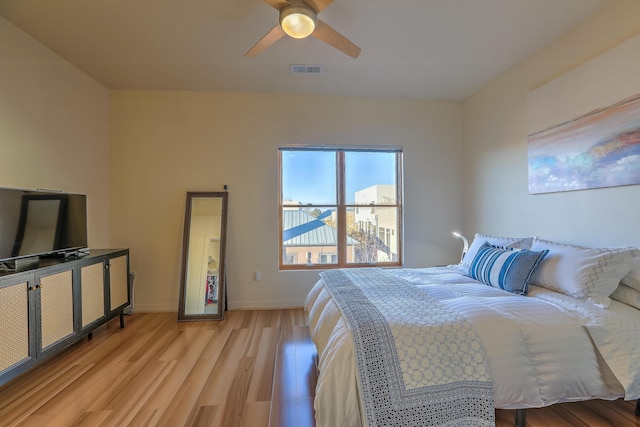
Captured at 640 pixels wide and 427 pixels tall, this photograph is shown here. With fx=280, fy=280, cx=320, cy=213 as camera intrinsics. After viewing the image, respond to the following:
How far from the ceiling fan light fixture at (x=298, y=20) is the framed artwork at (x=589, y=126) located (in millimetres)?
2232

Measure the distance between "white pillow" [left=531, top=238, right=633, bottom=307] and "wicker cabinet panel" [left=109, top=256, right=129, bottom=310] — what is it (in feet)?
12.8

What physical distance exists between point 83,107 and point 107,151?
1.86ft

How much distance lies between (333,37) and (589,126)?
2.15 meters

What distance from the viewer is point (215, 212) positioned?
3.62 meters

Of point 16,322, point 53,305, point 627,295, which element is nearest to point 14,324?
point 16,322

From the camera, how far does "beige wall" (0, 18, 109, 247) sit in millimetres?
2320

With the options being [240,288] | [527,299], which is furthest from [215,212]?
[527,299]

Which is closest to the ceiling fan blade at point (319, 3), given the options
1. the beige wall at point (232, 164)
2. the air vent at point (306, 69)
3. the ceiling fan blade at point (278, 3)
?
the ceiling fan blade at point (278, 3)

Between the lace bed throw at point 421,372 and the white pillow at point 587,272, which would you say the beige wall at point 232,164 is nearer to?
the white pillow at point 587,272

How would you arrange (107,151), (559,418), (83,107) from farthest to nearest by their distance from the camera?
(107,151)
(83,107)
(559,418)

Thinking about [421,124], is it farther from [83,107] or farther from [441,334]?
[83,107]

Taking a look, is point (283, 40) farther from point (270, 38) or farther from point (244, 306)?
point (244, 306)

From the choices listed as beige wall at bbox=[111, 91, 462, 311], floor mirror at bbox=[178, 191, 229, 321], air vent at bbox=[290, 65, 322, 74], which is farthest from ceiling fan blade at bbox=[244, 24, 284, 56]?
floor mirror at bbox=[178, 191, 229, 321]

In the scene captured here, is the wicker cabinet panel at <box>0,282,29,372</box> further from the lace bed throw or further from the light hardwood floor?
the lace bed throw
